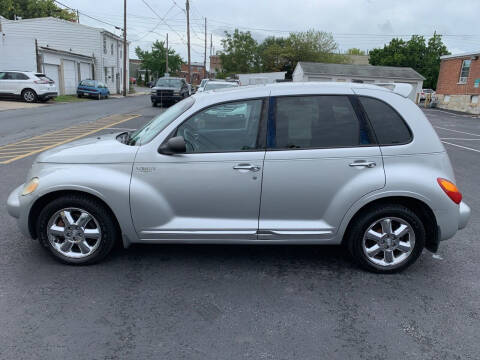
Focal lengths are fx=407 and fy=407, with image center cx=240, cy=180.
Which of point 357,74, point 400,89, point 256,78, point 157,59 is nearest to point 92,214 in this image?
point 400,89

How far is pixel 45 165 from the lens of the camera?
12.6 ft

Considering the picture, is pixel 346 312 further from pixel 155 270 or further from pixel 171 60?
pixel 171 60

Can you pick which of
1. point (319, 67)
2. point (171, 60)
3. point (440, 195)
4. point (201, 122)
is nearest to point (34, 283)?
point (201, 122)

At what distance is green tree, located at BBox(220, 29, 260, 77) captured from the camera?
76.7 m

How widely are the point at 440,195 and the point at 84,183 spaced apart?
321cm

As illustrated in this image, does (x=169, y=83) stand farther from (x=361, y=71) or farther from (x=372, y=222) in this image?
(x=361, y=71)

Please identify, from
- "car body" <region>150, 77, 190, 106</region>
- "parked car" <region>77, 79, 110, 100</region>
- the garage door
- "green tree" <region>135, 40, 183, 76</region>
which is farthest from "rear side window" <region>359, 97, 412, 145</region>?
"green tree" <region>135, 40, 183, 76</region>

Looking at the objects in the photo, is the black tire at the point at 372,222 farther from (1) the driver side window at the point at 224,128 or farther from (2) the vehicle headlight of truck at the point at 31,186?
(2) the vehicle headlight of truck at the point at 31,186

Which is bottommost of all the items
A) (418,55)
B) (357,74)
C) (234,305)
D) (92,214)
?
(234,305)

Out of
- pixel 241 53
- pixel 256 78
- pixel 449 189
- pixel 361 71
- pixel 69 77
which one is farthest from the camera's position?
pixel 241 53

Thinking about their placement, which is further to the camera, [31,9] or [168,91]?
[31,9]

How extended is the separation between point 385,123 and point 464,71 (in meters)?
36.8

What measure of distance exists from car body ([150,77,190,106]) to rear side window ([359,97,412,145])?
2190cm

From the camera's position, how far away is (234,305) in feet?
10.8
